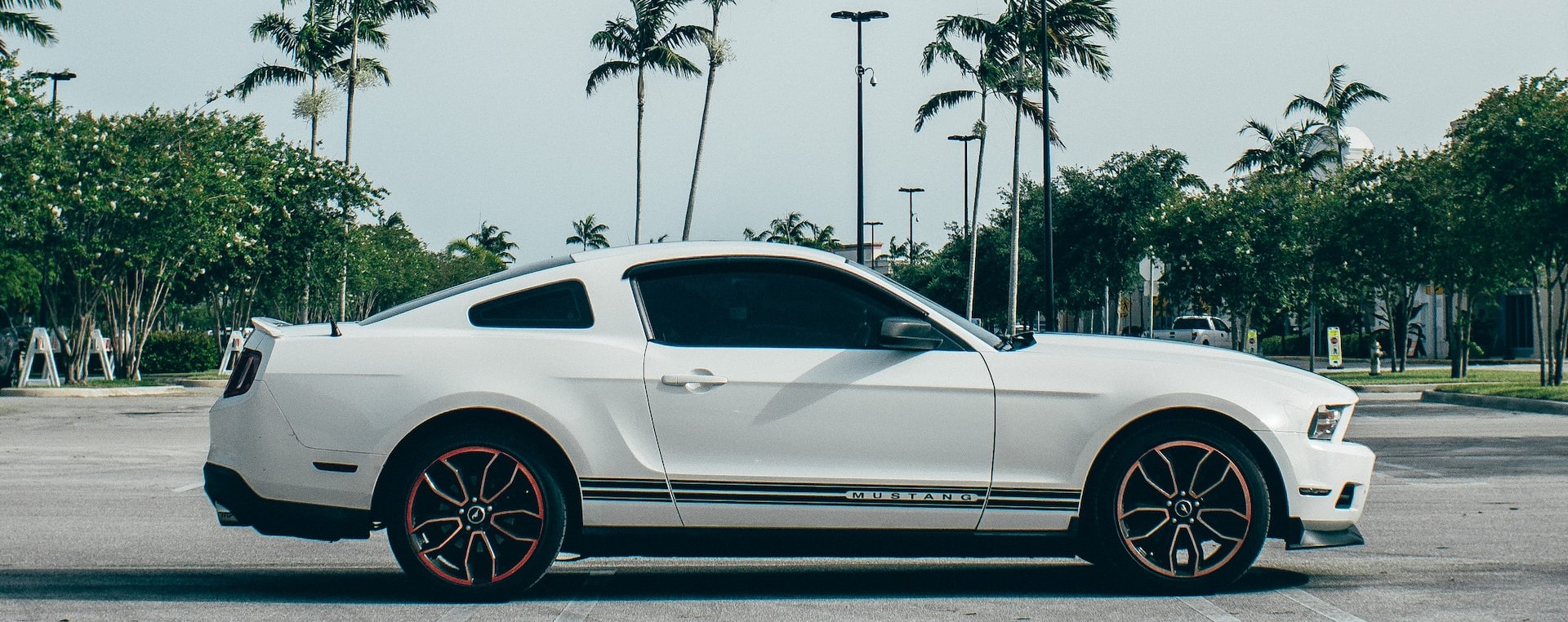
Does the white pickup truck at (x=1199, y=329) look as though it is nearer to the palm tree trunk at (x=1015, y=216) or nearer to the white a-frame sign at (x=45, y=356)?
the palm tree trunk at (x=1015, y=216)

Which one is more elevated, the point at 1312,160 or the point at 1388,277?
the point at 1312,160

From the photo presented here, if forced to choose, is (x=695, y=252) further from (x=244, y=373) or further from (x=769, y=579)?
(x=244, y=373)

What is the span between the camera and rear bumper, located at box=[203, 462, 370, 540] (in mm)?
5938

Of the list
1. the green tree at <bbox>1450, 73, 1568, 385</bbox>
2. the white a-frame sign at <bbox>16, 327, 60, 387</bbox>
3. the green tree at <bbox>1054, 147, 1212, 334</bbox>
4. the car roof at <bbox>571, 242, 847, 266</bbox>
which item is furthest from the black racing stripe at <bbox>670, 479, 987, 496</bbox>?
the green tree at <bbox>1054, 147, 1212, 334</bbox>

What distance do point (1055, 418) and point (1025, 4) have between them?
3381cm

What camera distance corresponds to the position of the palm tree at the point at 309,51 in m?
39.2

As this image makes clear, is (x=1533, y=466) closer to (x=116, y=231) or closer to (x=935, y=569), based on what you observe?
(x=935, y=569)

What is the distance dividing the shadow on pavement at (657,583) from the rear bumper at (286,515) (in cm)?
32

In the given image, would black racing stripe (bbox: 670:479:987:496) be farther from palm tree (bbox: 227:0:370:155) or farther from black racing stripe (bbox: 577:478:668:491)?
palm tree (bbox: 227:0:370:155)

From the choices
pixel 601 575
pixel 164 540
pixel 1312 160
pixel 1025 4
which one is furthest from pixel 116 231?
pixel 1312 160

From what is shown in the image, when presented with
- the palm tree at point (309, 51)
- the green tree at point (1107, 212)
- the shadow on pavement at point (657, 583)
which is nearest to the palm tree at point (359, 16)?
the palm tree at point (309, 51)

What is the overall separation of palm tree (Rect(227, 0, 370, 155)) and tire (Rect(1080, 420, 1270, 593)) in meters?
36.2

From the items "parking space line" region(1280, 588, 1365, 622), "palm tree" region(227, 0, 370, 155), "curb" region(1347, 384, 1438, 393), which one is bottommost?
"parking space line" region(1280, 588, 1365, 622)

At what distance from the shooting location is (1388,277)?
36.4 metres
